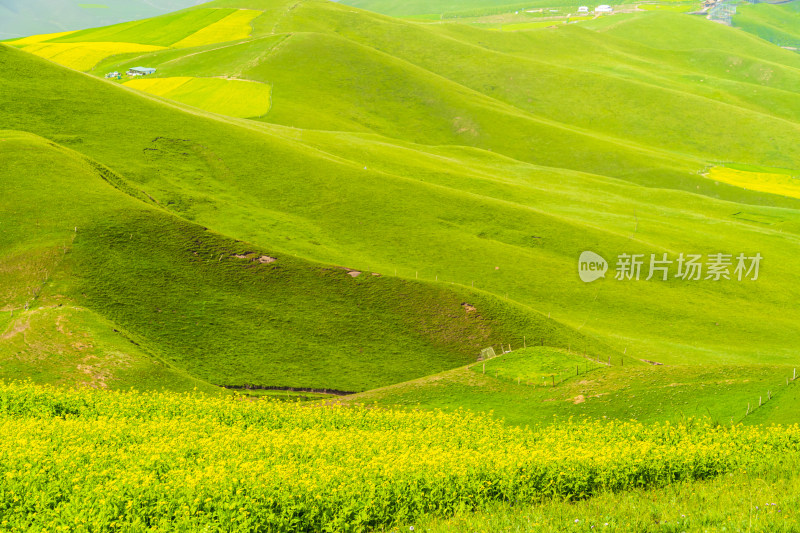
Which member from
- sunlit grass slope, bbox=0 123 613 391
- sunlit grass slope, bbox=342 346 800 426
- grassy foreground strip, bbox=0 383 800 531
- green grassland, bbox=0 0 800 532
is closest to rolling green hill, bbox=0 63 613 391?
sunlit grass slope, bbox=0 123 613 391

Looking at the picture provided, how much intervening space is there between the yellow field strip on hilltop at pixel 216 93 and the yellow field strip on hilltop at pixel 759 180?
128412 millimetres

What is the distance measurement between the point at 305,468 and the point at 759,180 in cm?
19321

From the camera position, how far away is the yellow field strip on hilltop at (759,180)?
173 m

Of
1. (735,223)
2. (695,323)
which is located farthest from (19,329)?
(735,223)

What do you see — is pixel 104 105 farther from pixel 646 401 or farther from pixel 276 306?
pixel 646 401

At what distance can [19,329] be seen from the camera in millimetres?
49062

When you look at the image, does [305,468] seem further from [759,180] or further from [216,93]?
[759,180]

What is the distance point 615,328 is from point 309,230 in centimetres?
4320

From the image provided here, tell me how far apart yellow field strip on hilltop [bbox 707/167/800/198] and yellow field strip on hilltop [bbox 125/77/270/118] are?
128 metres

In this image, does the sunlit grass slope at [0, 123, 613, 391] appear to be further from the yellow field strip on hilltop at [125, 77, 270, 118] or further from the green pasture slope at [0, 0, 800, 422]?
the yellow field strip on hilltop at [125, 77, 270, 118]

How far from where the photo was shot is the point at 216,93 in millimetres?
183375

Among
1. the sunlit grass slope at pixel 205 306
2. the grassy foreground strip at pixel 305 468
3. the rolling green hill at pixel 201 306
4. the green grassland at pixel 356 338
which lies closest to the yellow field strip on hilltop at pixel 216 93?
the green grassland at pixel 356 338

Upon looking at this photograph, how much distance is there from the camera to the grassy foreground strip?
2066cm

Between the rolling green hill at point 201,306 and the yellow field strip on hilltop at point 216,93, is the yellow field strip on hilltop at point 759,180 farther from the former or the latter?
the rolling green hill at point 201,306
